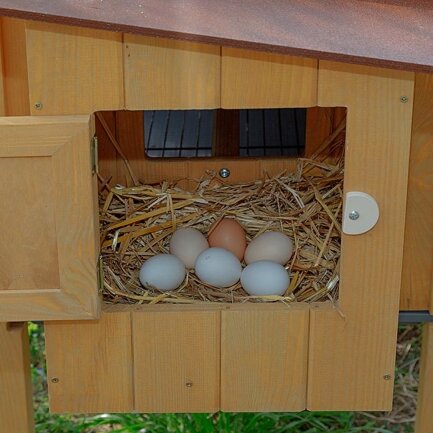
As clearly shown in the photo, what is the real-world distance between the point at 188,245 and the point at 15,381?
1.14 ft

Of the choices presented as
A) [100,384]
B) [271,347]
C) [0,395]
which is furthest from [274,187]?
[0,395]

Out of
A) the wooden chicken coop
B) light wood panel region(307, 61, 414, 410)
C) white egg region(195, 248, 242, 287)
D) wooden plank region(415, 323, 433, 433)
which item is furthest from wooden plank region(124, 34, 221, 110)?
wooden plank region(415, 323, 433, 433)

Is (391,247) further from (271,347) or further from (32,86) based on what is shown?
(32,86)

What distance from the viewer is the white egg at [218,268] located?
120cm

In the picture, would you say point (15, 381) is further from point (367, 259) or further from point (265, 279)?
point (367, 259)

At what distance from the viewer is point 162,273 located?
3.93ft

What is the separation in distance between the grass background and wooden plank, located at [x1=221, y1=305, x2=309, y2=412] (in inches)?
28.3

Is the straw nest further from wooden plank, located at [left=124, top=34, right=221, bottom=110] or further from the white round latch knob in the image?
wooden plank, located at [left=124, top=34, right=221, bottom=110]

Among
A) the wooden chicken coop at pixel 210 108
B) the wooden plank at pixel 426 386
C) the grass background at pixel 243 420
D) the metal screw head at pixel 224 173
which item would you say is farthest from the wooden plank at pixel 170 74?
the grass background at pixel 243 420

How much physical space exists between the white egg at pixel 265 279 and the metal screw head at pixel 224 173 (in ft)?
0.81

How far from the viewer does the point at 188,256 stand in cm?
126

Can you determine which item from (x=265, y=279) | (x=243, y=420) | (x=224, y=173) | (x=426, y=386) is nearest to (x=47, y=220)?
Result: (x=265, y=279)

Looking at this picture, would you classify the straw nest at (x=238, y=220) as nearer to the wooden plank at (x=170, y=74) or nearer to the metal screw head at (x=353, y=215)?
the metal screw head at (x=353, y=215)

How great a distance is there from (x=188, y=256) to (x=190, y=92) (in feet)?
0.96
